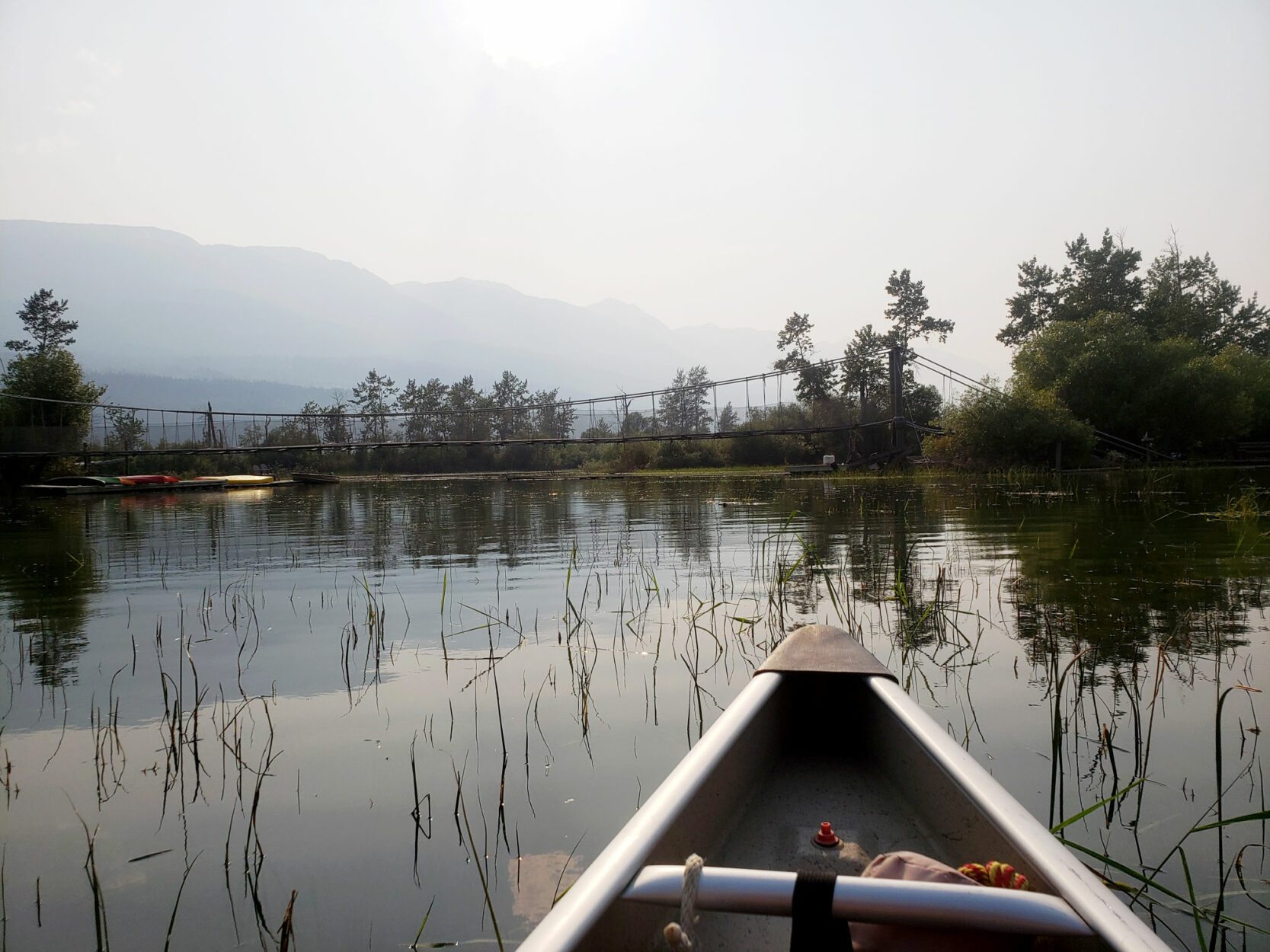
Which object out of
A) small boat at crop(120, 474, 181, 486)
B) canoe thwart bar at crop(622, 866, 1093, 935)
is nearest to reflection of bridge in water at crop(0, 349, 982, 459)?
small boat at crop(120, 474, 181, 486)

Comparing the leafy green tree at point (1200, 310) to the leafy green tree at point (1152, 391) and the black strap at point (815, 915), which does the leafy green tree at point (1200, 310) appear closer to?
the leafy green tree at point (1152, 391)

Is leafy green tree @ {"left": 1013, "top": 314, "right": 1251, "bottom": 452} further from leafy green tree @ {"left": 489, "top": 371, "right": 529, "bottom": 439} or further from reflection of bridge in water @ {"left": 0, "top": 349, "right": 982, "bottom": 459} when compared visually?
leafy green tree @ {"left": 489, "top": 371, "right": 529, "bottom": 439}

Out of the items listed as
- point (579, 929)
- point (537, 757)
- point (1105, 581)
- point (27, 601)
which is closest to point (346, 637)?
point (537, 757)

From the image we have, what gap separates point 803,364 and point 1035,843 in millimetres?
41731

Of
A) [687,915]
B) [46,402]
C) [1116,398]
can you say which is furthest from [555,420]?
[687,915]

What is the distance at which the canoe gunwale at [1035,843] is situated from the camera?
3.37 feet

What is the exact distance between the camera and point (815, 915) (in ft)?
3.53

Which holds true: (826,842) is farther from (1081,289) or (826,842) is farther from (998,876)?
(1081,289)

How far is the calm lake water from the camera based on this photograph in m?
2.02

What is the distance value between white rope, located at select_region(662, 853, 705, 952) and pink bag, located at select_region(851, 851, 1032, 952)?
0.30 metres

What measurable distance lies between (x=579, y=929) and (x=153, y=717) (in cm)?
302

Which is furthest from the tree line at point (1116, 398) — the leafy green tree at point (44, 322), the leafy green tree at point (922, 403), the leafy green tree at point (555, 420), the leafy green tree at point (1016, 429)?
the leafy green tree at point (44, 322)

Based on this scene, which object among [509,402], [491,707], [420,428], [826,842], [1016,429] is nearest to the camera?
[826,842]

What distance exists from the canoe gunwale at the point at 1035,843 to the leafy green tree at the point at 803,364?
36.8 meters
